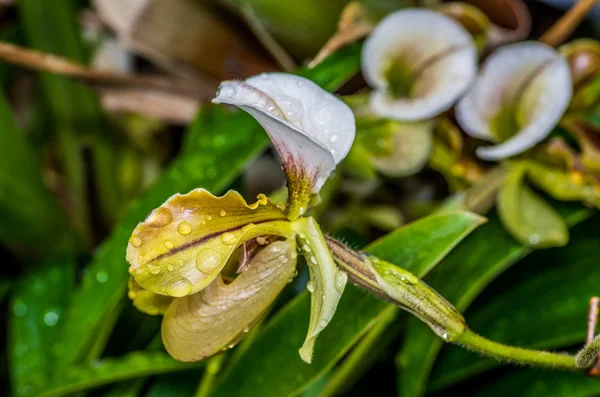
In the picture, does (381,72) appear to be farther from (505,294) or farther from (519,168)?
(505,294)

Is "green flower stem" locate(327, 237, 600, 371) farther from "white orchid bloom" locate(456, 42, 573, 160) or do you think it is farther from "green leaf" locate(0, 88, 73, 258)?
"green leaf" locate(0, 88, 73, 258)

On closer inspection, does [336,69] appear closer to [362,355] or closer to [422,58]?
[422,58]

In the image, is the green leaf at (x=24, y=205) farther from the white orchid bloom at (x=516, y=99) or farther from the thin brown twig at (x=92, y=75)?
the white orchid bloom at (x=516, y=99)

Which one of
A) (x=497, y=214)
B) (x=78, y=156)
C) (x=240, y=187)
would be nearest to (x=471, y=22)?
(x=497, y=214)

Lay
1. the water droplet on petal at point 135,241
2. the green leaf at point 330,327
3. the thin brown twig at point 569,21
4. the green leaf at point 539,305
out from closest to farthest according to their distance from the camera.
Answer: the water droplet on petal at point 135,241 → the green leaf at point 330,327 → the green leaf at point 539,305 → the thin brown twig at point 569,21

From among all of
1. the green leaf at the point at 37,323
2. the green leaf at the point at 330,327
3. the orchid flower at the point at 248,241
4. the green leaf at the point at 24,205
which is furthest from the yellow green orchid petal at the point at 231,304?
the green leaf at the point at 24,205

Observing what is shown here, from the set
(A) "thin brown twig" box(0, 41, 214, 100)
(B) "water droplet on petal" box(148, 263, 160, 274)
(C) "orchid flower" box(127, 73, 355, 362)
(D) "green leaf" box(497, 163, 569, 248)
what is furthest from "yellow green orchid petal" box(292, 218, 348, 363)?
(A) "thin brown twig" box(0, 41, 214, 100)

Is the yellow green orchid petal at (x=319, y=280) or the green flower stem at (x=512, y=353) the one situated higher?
the yellow green orchid petal at (x=319, y=280)

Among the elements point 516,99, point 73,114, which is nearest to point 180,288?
point 516,99
